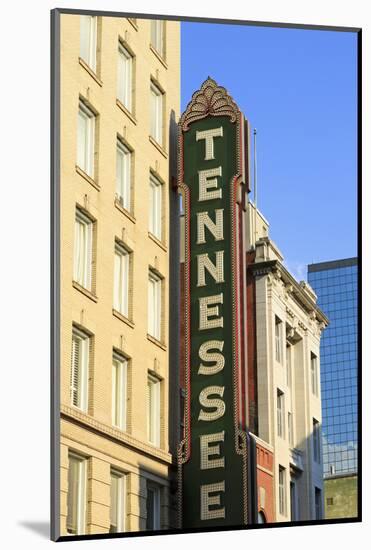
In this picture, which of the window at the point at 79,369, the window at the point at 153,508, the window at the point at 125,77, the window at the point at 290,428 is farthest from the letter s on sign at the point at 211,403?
the window at the point at 125,77

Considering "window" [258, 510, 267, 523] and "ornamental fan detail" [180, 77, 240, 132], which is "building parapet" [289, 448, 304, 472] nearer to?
"window" [258, 510, 267, 523]

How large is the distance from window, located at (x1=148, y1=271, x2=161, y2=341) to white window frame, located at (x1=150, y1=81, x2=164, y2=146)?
3330 millimetres

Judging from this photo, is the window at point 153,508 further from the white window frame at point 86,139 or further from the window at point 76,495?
the white window frame at point 86,139

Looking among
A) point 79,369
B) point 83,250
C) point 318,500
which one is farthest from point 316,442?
point 83,250

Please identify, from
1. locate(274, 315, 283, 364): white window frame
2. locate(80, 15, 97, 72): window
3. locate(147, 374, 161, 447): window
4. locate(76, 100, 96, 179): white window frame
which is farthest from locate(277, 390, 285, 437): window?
locate(80, 15, 97, 72): window

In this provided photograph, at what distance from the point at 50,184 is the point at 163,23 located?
6728mm

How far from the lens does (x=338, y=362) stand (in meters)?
38.3

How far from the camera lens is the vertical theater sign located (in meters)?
36.4

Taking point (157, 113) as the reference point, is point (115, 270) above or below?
below

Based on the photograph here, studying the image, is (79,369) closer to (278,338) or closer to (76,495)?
(76,495)

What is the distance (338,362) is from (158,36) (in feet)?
30.3

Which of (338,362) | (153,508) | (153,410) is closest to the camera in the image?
(153,508)

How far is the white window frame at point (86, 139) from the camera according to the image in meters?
34.1

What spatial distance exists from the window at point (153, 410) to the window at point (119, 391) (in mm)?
1026
